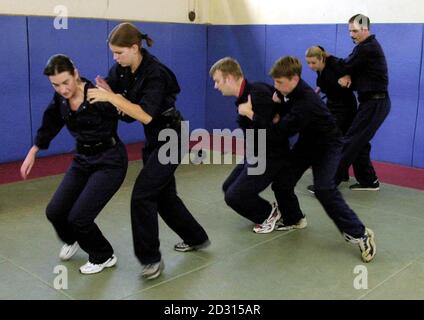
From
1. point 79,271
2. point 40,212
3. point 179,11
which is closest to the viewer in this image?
point 79,271

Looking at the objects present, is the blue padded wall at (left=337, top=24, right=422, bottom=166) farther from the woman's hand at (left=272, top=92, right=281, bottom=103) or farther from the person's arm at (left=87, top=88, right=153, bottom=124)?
the person's arm at (left=87, top=88, right=153, bottom=124)

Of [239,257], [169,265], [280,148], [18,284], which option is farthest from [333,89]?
[18,284]

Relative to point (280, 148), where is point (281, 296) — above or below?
below

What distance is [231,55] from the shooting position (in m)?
8.12

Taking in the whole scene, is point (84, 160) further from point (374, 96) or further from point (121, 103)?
point (374, 96)

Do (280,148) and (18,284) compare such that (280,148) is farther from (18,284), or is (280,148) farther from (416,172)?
(416,172)

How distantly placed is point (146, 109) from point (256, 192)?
1388 mm

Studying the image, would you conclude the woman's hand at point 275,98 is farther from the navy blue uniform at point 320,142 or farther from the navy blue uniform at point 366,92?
the navy blue uniform at point 366,92

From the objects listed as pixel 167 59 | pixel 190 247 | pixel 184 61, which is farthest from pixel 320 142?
pixel 184 61

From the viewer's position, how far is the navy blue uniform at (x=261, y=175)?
362 centimetres

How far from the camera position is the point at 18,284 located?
10.2 feet

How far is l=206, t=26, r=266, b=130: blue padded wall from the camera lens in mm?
7742
